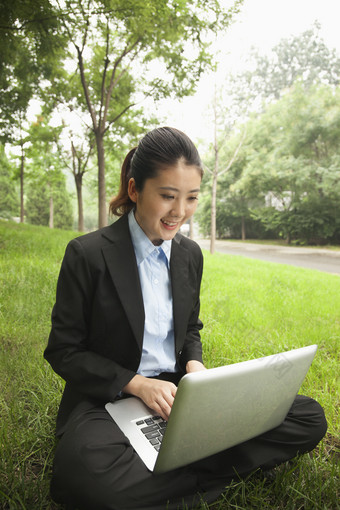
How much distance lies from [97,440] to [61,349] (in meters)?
0.36

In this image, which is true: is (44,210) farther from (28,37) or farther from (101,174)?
(28,37)

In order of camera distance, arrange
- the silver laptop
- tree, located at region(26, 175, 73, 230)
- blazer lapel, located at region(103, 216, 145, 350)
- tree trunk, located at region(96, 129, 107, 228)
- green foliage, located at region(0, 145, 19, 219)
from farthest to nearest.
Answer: tree, located at region(26, 175, 73, 230), green foliage, located at region(0, 145, 19, 219), tree trunk, located at region(96, 129, 107, 228), blazer lapel, located at region(103, 216, 145, 350), the silver laptop

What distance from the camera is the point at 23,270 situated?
4172 mm

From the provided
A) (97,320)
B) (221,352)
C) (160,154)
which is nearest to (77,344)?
(97,320)

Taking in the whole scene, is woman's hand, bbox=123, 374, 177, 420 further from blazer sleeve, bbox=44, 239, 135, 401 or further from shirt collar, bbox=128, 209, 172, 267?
shirt collar, bbox=128, 209, 172, 267

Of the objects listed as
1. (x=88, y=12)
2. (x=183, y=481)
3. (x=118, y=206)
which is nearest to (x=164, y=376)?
(x=183, y=481)

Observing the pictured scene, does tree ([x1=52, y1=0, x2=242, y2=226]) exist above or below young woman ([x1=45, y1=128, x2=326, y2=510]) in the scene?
above

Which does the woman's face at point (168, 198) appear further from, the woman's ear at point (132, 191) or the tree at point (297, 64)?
the tree at point (297, 64)

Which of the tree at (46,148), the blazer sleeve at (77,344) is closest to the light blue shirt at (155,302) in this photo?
the blazer sleeve at (77,344)

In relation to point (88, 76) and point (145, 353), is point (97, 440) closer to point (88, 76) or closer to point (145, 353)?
point (145, 353)

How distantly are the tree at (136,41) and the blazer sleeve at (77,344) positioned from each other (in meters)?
4.97

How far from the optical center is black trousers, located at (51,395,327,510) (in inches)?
41.8

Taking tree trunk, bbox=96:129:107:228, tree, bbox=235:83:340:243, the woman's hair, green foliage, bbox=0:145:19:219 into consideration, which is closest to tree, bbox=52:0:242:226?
tree trunk, bbox=96:129:107:228

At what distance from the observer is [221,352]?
2.64m
